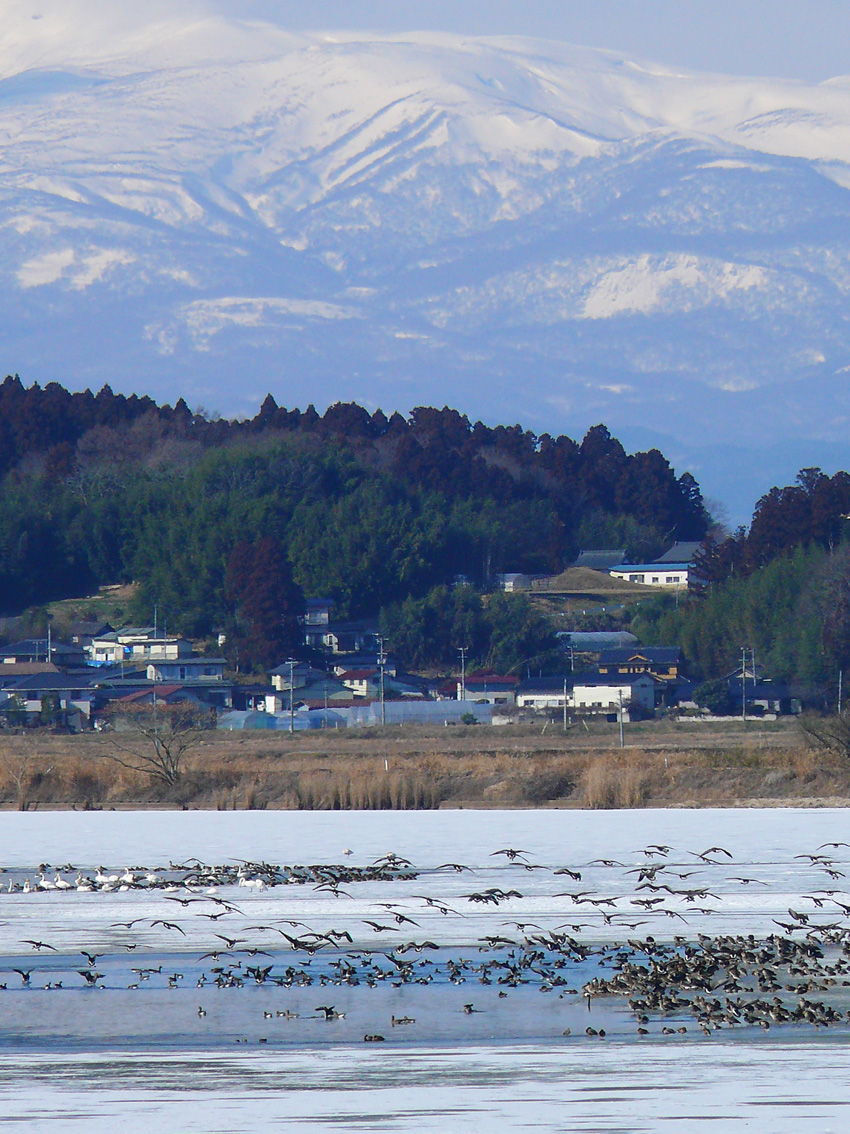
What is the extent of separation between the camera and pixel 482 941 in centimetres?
1731

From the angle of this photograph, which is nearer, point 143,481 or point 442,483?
point 143,481

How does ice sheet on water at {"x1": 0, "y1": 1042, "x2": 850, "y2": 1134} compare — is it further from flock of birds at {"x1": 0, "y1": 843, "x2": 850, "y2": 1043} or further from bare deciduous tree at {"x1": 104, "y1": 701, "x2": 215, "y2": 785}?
bare deciduous tree at {"x1": 104, "y1": 701, "x2": 215, "y2": 785}

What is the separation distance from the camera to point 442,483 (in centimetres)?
13600

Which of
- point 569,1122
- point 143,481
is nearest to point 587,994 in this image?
point 569,1122

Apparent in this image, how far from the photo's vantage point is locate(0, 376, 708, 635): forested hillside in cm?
11588

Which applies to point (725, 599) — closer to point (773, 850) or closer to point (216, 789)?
point (216, 789)

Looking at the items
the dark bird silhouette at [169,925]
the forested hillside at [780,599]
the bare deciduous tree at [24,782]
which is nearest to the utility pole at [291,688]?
the forested hillside at [780,599]

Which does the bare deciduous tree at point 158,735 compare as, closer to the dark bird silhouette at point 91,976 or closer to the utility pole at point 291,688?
the utility pole at point 291,688

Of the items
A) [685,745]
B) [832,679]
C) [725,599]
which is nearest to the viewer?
[685,745]

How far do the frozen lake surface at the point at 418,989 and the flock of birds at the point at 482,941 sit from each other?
0.17 ft

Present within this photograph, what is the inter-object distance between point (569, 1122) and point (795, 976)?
5589mm

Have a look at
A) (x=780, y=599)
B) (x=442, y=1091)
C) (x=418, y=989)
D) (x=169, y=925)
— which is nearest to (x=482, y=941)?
(x=418, y=989)

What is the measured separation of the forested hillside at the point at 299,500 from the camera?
115875mm

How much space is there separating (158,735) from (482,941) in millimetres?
22750
